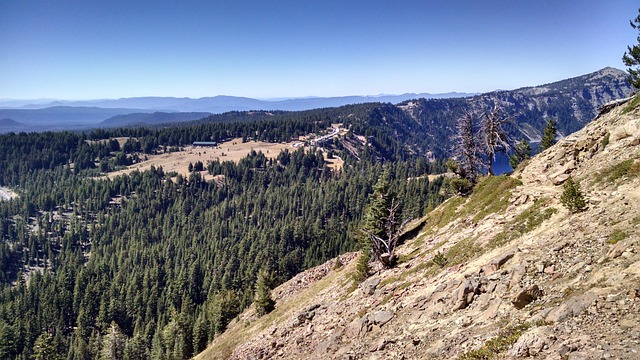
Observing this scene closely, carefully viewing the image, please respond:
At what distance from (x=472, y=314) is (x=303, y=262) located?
116293 mm

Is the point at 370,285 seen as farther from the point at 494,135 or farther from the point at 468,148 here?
the point at 494,135

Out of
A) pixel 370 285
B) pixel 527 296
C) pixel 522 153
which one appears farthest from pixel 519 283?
pixel 522 153

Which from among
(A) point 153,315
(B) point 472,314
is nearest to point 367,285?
(B) point 472,314

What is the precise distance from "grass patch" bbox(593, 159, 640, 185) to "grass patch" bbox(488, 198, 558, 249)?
13.0 ft

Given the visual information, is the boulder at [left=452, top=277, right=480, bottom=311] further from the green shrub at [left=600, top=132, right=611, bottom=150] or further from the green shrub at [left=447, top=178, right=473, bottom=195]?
the green shrub at [left=447, top=178, right=473, bottom=195]

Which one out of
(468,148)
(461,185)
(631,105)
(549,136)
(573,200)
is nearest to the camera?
(573,200)

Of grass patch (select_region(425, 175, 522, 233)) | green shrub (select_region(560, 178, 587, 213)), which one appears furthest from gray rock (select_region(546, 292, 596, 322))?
grass patch (select_region(425, 175, 522, 233))

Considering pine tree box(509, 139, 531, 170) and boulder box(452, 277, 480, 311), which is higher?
pine tree box(509, 139, 531, 170)

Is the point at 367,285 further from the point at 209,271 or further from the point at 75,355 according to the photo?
the point at 209,271

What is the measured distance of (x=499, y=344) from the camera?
15562 millimetres

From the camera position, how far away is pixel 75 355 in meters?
97.9

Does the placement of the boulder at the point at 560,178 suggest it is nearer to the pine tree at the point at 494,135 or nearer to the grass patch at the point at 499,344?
the pine tree at the point at 494,135

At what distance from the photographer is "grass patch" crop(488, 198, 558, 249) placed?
1053 inches

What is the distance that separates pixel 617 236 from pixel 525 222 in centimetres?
997
